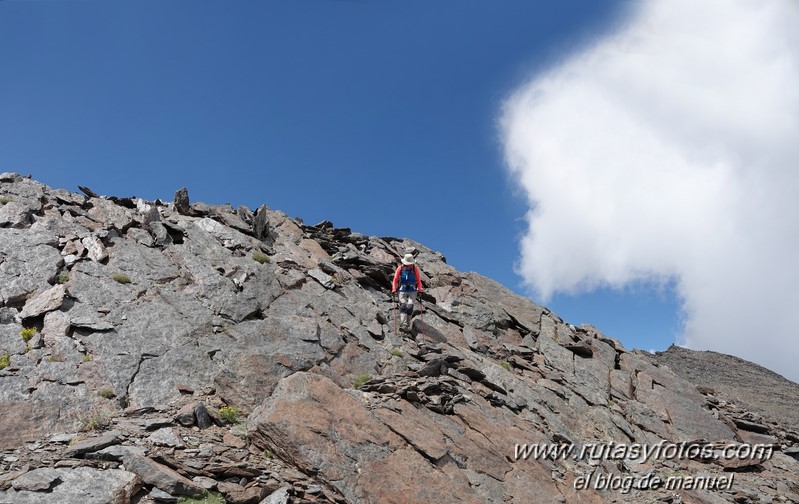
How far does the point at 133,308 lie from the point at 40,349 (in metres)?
3.30

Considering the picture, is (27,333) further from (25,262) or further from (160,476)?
(160,476)

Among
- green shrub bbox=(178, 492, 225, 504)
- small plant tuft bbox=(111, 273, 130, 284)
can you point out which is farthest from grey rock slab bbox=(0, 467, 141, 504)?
small plant tuft bbox=(111, 273, 130, 284)

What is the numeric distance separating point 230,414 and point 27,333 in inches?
297

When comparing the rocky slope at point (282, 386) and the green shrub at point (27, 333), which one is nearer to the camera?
the rocky slope at point (282, 386)

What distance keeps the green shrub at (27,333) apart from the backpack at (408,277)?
1473 centimetres

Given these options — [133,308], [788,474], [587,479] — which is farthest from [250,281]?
[788,474]

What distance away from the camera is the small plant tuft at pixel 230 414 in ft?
43.6

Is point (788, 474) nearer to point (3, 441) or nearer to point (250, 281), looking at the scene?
point (250, 281)

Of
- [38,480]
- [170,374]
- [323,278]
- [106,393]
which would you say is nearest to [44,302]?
[106,393]

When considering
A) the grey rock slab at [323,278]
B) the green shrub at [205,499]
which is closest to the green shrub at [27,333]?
the green shrub at [205,499]

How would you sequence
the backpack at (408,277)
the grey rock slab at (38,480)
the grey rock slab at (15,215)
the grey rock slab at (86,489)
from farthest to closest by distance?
1. the backpack at (408,277)
2. the grey rock slab at (15,215)
3. the grey rock slab at (38,480)
4. the grey rock slab at (86,489)

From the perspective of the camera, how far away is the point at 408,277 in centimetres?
2423

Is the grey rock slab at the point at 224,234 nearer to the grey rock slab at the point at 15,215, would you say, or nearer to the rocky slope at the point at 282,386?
the rocky slope at the point at 282,386

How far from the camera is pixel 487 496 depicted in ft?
43.6
